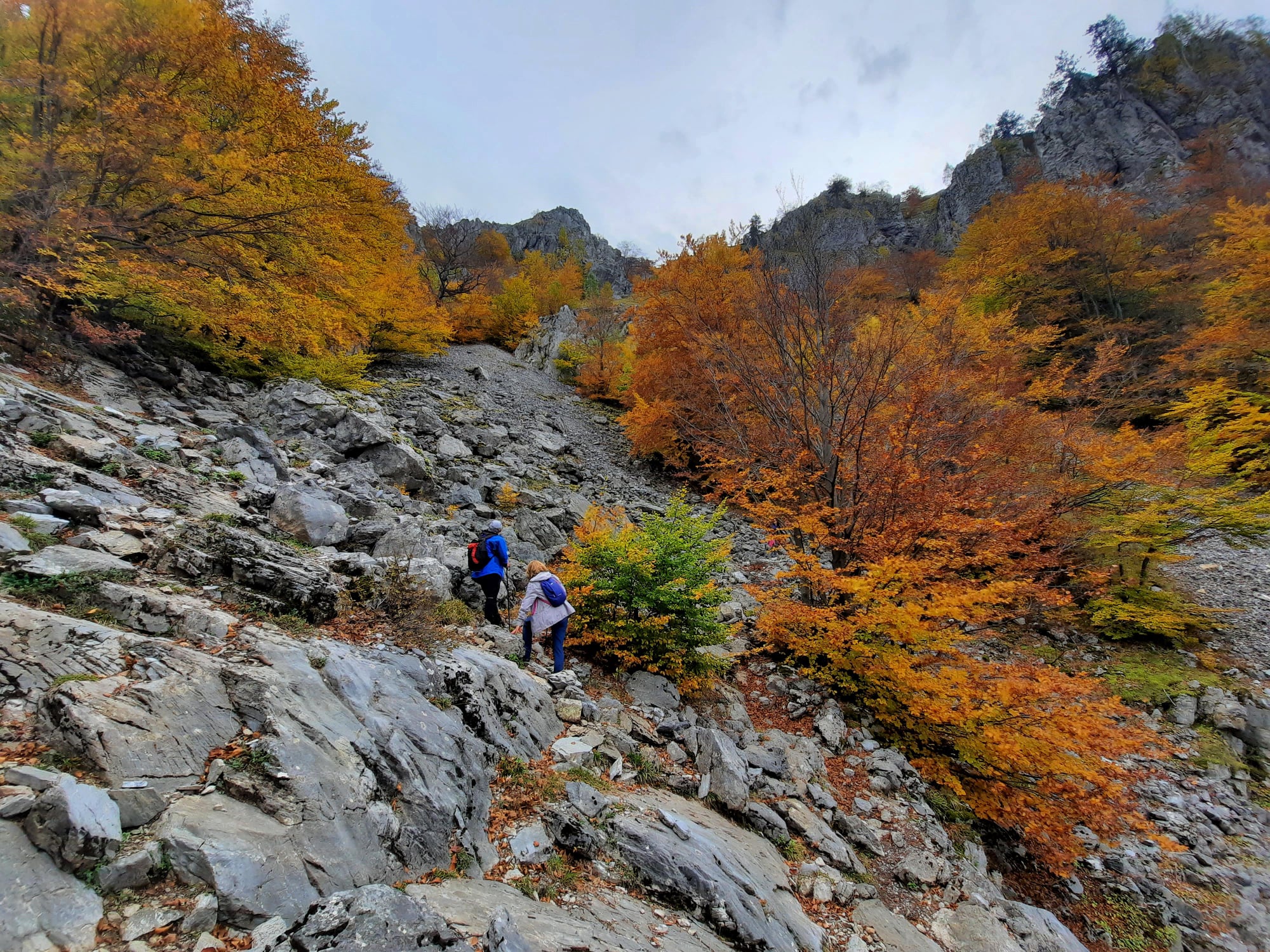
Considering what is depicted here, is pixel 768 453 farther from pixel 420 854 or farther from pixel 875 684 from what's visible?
pixel 420 854

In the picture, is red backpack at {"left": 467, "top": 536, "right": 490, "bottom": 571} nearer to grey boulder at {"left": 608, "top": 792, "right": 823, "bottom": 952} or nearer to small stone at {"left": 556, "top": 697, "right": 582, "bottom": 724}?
small stone at {"left": 556, "top": 697, "right": 582, "bottom": 724}

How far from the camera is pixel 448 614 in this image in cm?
625

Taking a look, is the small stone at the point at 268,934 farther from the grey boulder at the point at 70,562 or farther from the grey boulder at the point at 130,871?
the grey boulder at the point at 70,562

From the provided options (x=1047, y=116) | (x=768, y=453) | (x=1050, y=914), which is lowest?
(x=1050, y=914)

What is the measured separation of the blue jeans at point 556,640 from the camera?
6199mm

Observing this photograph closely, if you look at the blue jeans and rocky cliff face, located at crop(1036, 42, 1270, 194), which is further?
rocky cliff face, located at crop(1036, 42, 1270, 194)

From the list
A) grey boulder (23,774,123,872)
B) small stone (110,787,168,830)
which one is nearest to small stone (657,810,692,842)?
small stone (110,787,168,830)

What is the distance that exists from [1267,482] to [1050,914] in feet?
45.1

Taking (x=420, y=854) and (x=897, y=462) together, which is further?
(x=897, y=462)

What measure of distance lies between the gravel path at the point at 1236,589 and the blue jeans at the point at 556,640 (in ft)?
39.3

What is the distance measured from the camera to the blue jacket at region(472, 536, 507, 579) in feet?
22.3

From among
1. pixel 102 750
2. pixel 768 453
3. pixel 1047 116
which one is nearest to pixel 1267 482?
pixel 768 453

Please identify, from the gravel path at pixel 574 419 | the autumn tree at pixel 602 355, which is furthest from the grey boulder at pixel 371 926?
the autumn tree at pixel 602 355

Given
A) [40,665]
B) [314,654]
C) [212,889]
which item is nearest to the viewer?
[212,889]
